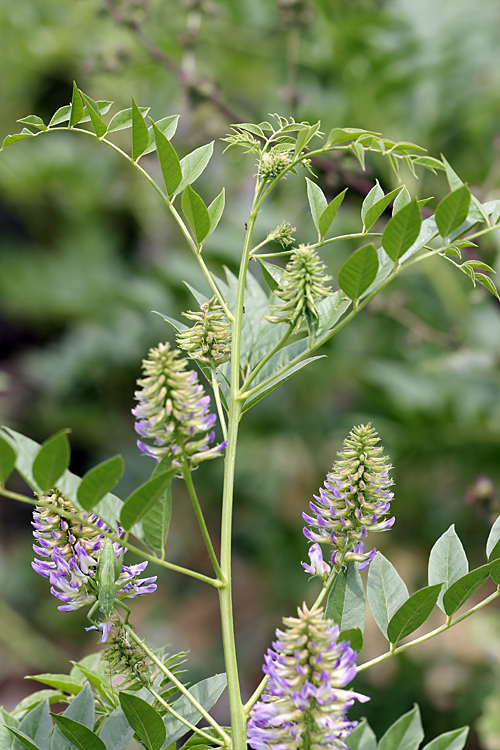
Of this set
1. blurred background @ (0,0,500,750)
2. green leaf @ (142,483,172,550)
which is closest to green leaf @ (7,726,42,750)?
green leaf @ (142,483,172,550)

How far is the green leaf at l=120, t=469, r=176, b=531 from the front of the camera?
31cm

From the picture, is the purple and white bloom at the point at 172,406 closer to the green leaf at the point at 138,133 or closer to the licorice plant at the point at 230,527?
the licorice plant at the point at 230,527

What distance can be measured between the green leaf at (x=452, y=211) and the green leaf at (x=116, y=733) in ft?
1.02

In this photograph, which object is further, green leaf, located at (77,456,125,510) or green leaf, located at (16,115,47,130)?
green leaf, located at (16,115,47,130)

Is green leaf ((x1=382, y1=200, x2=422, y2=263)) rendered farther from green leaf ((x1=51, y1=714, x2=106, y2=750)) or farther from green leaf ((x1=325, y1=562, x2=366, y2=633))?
green leaf ((x1=51, y1=714, x2=106, y2=750))

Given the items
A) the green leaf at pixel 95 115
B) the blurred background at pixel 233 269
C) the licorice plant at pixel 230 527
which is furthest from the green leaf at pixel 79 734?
the blurred background at pixel 233 269

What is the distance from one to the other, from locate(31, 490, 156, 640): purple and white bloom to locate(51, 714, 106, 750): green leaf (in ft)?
0.15

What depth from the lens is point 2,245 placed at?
7.29 ft

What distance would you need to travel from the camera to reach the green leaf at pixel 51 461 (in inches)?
11.9

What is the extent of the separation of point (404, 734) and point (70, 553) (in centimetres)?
20

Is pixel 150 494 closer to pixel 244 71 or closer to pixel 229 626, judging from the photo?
pixel 229 626

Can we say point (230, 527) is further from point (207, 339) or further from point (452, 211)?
point (452, 211)

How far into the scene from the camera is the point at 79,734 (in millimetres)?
362

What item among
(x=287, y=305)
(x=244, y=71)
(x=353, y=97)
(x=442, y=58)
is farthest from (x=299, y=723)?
(x=244, y=71)
